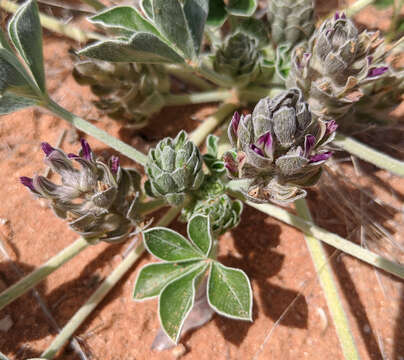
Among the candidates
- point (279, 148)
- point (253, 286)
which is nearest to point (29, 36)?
point (279, 148)

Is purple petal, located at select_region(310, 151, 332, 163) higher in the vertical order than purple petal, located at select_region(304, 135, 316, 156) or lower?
lower

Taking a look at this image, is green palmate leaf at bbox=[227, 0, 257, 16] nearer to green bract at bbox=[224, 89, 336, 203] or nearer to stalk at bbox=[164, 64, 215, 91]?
stalk at bbox=[164, 64, 215, 91]

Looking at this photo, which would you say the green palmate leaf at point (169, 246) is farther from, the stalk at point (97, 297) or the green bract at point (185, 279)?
the stalk at point (97, 297)

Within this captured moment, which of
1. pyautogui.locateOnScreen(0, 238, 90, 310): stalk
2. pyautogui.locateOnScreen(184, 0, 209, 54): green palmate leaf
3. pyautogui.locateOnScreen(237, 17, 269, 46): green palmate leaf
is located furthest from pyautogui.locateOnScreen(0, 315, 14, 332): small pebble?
pyautogui.locateOnScreen(237, 17, 269, 46): green palmate leaf

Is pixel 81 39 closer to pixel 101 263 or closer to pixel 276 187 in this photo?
pixel 101 263

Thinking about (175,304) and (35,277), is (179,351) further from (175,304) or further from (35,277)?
(35,277)
